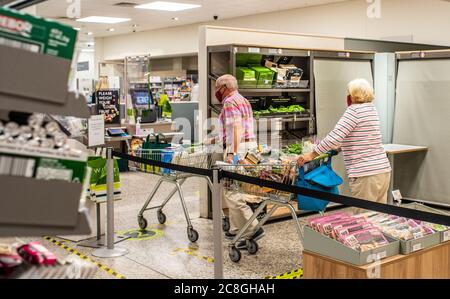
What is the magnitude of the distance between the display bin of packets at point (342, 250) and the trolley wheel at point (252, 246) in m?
1.47

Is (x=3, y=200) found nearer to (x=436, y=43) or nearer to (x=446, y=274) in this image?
(x=446, y=274)

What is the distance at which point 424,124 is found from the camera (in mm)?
7203

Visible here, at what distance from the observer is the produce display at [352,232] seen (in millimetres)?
3480

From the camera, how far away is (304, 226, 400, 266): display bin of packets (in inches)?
134

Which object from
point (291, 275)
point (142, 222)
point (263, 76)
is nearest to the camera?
point (291, 275)

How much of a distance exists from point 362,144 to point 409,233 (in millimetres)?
1328

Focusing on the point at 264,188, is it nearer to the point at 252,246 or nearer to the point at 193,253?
the point at 252,246

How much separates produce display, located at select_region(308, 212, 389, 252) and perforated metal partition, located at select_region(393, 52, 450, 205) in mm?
3693

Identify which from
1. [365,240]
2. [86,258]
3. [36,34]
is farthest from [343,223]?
[36,34]

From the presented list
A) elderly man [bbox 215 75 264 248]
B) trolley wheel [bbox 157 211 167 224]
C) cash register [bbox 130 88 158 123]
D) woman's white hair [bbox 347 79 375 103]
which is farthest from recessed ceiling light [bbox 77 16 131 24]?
woman's white hair [bbox 347 79 375 103]

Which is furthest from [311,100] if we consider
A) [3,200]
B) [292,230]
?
[3,200]

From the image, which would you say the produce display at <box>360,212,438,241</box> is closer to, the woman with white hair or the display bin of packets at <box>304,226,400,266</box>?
the display bin of packets at <box>304,226,400,266</box>

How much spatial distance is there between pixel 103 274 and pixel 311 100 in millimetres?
3789

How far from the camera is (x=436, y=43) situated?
11047 mm
